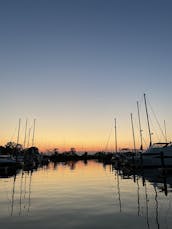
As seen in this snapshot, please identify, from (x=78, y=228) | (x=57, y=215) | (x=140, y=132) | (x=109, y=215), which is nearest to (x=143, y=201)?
(x=109, y=215)

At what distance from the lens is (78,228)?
1320 centimetres

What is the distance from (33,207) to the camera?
1895 centimetres

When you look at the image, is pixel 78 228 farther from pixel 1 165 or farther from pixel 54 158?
pixel 54 158

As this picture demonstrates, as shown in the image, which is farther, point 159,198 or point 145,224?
point 159,198

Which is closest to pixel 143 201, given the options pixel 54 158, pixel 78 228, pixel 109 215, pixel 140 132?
pixel 109 215

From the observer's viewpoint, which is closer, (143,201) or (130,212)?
(130,212)

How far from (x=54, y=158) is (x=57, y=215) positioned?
18168cm

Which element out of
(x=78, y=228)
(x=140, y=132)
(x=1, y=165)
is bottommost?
(x=78, y=228)

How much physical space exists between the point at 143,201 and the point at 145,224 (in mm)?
7529

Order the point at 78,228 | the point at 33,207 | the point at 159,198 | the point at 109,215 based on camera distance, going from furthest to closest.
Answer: the point at 159,198 → the point at 33,207 → the point at 109,215 → the point at 78,228

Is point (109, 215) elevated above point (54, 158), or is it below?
below

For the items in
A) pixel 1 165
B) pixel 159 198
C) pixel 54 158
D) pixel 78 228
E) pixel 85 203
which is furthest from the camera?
pixel 54 158

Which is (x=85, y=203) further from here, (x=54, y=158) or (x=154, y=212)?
(x=54, y=158)

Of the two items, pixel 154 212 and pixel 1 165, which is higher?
pixel 1 165
